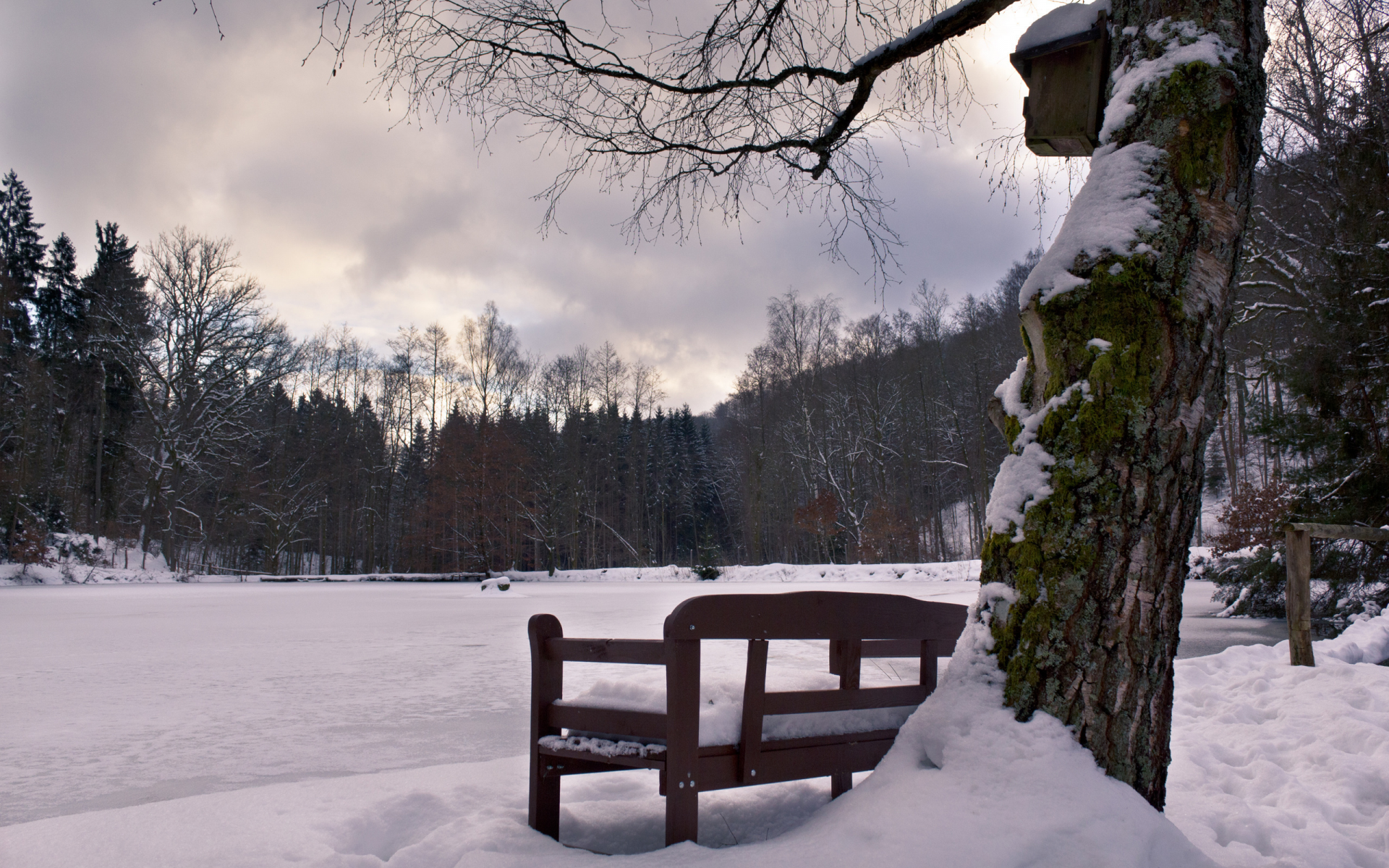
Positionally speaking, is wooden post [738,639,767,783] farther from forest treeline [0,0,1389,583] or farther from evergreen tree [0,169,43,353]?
evergreen tree [0,169,43,353]

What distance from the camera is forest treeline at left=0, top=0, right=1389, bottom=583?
71.2 feet

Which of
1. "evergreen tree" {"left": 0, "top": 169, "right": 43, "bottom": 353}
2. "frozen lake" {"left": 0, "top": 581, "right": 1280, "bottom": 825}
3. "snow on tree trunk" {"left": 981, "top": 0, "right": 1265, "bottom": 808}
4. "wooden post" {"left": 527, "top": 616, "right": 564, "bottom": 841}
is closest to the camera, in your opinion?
"snow on tree trunk" {"left": 981, "top": 0, "right": 1265, "bottom": 808}

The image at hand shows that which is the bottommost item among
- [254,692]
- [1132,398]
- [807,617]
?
[254,692]

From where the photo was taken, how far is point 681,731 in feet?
6.47

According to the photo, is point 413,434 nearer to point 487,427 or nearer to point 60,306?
point 487,427

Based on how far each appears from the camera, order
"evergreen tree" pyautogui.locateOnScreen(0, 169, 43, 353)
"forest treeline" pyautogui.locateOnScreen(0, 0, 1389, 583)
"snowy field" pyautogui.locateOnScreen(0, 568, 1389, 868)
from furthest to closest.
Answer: "evergreen tree" pyautogui.locateOnScreen(0, 169, 43, 353)
"forest treeline" pyautogui.locateOnScreen(0, 0, 1389, 583)
"snowy field" pyautogui.locateOnScreen(0, 568, 1389, 868)

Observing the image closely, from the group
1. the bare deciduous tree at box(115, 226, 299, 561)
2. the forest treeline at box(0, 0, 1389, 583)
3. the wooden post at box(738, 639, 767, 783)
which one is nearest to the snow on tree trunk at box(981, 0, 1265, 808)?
the wooden post at box(738, 639, 767, 783)

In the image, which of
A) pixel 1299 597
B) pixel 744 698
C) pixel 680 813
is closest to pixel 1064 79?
pixel 744 698

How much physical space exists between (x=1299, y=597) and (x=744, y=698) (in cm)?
496

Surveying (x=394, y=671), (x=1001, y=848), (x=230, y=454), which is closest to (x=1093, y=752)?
(x=1001, y=848)

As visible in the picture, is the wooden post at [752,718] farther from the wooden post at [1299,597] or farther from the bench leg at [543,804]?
the wooden post at [1299,597]

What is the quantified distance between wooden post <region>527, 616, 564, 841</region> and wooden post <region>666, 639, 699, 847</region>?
514 mm

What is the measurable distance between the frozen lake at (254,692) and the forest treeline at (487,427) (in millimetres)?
10327

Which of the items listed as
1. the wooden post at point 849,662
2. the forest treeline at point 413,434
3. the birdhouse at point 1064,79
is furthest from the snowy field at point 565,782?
the forest treeline at point 413,434
